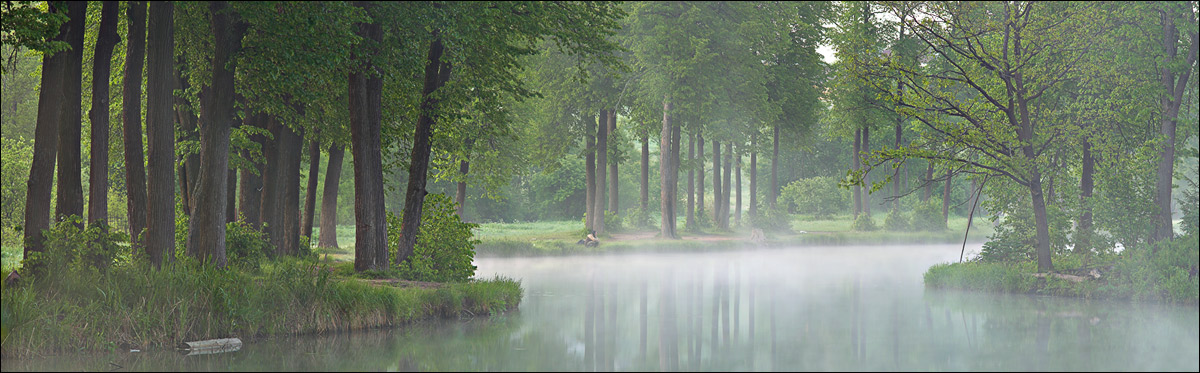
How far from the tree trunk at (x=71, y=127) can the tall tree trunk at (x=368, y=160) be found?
15.1 feet

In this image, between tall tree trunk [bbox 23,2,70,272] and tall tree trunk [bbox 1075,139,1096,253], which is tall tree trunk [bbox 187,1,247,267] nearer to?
tall tree trunk [bbox 23,2,70,272]

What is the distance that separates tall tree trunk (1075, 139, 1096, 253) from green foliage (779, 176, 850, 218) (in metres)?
39.2

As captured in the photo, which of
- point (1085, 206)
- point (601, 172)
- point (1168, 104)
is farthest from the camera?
point (601, 172)

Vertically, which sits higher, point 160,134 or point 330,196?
point 160,134

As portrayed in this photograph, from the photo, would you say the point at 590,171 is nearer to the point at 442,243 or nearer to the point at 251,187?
the point at 251,187

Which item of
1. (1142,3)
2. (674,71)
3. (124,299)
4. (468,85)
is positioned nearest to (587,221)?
(674,71)

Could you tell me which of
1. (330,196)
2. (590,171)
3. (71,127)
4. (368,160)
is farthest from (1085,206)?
(590,171)

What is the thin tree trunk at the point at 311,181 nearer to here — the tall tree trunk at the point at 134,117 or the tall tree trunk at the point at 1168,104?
the tall tree trunk at the point at 134,117

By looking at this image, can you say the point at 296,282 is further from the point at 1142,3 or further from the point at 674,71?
the point at 674,71

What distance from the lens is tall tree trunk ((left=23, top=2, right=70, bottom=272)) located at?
42.7ft

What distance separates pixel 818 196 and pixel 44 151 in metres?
56.1

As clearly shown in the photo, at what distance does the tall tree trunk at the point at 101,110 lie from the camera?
45.9ft

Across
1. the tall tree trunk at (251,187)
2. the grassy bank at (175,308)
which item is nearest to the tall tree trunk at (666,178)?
the tall tree trunk at (251,187)

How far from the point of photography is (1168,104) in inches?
733
